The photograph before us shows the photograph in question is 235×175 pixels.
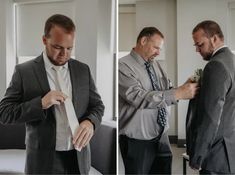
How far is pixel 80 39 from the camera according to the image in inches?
70.4

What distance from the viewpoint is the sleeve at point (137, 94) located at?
5.87 ft

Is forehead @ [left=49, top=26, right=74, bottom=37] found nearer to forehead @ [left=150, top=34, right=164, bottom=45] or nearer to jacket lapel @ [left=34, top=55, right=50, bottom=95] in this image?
jacket lapel @ [left=34, top=55, right=50, bottom=95]

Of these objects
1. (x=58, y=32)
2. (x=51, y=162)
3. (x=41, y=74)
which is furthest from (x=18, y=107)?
(x=58, y=32)

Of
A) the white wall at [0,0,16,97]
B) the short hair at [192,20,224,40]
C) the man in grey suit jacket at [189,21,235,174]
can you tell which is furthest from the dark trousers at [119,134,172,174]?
the white wall at [0,0,16,97]

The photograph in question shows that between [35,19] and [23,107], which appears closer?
[23,107]

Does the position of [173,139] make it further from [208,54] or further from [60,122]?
[60,122]

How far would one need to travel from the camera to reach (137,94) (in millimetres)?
1808

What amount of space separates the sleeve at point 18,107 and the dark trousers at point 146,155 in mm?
509

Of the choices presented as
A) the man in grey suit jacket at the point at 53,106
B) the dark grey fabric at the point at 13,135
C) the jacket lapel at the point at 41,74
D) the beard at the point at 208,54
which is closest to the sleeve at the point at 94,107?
the man in grey suit jacket at the point at 53,106

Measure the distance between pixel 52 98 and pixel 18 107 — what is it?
19cm

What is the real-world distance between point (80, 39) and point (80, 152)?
0.64 meters

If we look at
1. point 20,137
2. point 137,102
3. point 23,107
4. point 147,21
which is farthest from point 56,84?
point 147,21

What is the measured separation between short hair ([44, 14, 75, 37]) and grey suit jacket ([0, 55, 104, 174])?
0.53ft

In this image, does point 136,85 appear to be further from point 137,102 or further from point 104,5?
point 104,5
